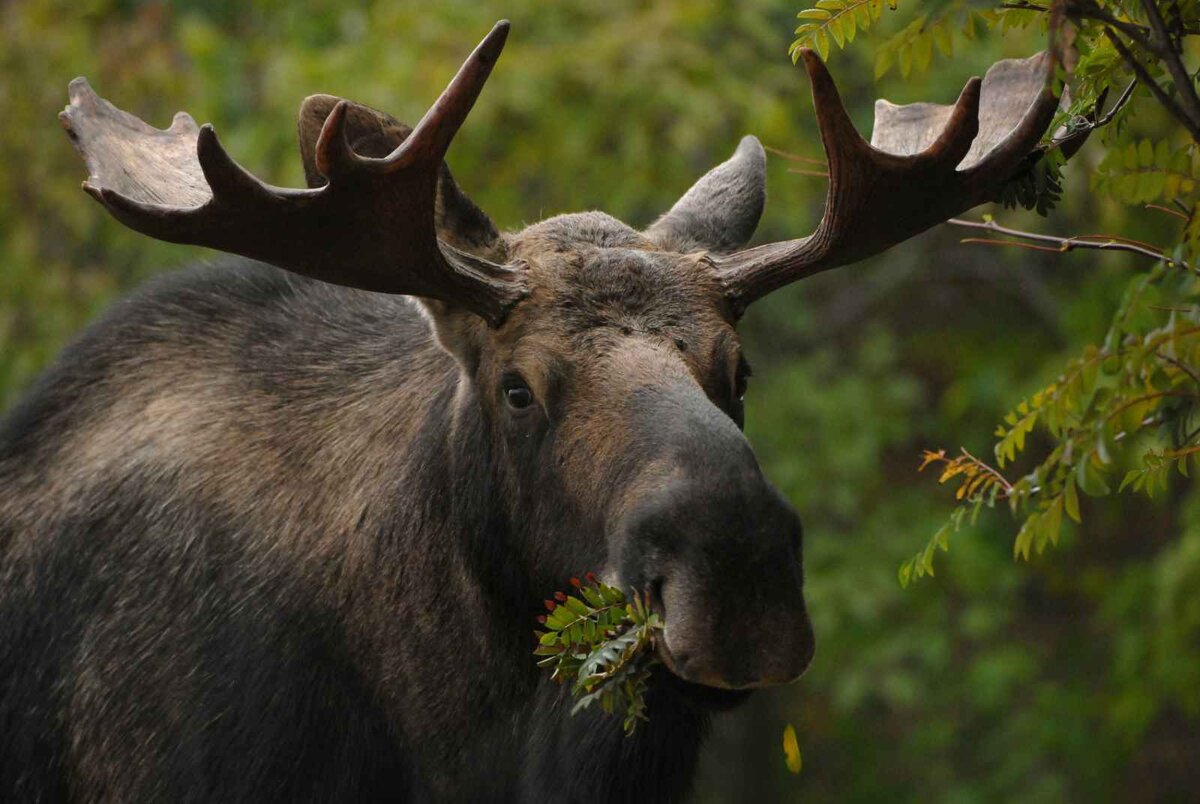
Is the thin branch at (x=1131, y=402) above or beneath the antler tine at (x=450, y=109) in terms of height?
beneath

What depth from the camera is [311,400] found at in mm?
5016

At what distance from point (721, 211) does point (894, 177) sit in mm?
927

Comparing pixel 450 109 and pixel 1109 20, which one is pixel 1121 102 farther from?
pixel 450 109

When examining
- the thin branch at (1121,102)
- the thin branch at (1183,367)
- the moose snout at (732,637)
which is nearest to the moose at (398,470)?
the moose snout at (732,637)

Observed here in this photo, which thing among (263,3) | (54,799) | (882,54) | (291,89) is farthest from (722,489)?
(263,3)

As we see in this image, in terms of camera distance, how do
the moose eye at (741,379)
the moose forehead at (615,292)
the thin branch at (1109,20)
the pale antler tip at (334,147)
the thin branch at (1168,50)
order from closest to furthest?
the thin branch at (1109,20) → the thin branch at (1168,50) → the pale antler tip at (334,147) → the moose forehead at (615,292) → the moose eye at (741,379)

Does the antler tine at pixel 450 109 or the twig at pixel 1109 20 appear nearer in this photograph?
the twig at pixel 1109 20

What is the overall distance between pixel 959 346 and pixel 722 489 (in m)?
9.68

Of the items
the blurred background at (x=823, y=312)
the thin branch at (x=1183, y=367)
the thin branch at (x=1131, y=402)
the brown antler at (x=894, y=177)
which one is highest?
the brown antler at (x=894, y=177)

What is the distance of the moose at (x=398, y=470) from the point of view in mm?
3945

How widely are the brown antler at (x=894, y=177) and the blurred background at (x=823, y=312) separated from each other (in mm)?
5061

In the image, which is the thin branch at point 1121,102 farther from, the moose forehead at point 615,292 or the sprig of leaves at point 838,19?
the moose forehead at point 615,292

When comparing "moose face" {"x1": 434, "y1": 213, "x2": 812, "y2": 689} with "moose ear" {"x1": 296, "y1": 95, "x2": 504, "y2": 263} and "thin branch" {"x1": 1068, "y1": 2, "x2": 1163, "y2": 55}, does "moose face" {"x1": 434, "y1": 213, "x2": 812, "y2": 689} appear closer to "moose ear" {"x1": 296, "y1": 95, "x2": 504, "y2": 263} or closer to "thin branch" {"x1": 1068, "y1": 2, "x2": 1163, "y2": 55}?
"moose ear" {"x1": 296, "y1": 95, "x2": 504, "y2": 263}

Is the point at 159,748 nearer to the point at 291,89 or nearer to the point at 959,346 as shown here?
the point at 291,89
